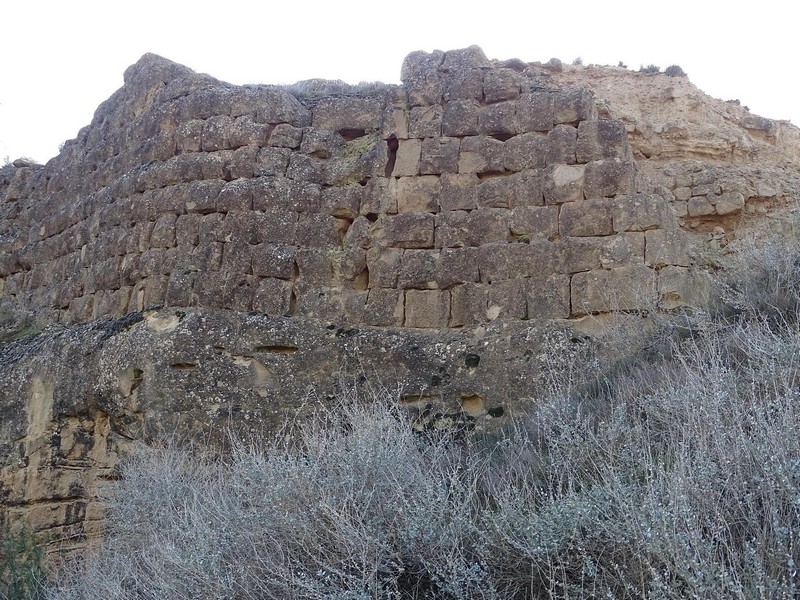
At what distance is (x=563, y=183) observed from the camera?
740 cm

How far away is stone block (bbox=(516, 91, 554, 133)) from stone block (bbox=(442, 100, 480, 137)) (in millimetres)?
397

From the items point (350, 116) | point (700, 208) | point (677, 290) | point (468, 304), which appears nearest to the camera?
point (677, 290)

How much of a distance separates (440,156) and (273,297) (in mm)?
1950

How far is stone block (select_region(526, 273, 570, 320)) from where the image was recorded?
7031 millimetres

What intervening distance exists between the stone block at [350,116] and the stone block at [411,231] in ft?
3.71

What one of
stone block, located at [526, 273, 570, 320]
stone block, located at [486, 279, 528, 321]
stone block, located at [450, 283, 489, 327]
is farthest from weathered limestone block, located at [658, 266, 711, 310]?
stone block, located at [450, 283, 489, 327]

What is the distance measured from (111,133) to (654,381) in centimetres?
668

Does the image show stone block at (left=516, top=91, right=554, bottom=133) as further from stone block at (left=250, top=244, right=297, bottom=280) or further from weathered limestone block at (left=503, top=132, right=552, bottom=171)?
stone block at (left=250, top=244, right=297, bottom=280)

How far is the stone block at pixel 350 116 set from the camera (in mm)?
8266

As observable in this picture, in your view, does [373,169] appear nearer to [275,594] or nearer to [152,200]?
[152,200]

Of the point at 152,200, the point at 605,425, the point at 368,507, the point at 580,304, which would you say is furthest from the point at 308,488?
the point at 152,200

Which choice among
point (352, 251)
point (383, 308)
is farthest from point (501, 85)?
point (383, 308)

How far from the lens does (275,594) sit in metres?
4.21

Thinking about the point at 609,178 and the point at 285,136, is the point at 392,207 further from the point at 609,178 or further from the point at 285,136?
the point at 609,178
